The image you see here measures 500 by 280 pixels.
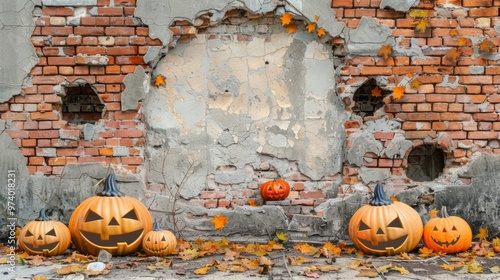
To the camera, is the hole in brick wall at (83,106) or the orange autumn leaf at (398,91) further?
the hole in brick wall at (83,106)

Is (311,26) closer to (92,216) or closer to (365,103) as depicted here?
(365,103)

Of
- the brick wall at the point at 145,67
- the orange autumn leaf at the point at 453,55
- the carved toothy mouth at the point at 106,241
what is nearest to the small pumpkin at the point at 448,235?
the brick wall at the point at 145,67

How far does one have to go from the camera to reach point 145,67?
20.2ft

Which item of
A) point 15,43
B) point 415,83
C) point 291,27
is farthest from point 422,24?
point 15,43

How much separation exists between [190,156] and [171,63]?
3.32ft

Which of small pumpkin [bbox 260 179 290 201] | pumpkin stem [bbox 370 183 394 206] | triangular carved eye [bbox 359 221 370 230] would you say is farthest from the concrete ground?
small pumpkin [bbox 260 179 290 201]

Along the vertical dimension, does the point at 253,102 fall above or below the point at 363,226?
above

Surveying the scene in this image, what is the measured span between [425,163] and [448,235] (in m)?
1.31

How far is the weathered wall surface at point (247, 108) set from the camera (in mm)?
6137

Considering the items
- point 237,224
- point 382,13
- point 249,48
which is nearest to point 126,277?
point 237,224

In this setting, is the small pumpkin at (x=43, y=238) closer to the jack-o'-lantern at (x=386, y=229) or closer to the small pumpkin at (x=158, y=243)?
the small pumpkin at (x=158, y=243)

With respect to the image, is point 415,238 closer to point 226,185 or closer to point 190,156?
point 226,185

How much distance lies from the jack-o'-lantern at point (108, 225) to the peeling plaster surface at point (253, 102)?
1.02m

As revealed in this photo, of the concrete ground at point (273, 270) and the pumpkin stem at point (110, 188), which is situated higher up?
the pumpkin stem at point (110, 188)
